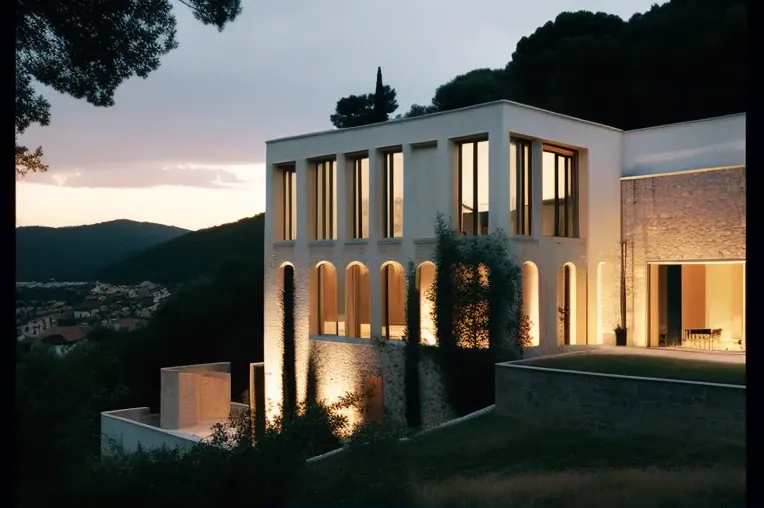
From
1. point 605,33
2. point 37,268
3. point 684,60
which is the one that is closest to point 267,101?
point 37,268

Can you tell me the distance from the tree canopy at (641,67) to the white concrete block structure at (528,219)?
12.4m

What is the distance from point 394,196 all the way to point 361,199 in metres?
1.20

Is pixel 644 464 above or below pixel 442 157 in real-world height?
below

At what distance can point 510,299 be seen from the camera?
627 inches

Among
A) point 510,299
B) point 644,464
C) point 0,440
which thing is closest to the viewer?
point 0,440

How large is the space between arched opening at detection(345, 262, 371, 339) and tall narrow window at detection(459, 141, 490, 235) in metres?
3.47

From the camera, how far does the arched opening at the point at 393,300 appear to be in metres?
18.4

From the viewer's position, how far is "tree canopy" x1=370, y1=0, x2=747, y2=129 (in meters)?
29.1

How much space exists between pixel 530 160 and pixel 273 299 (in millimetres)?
8133

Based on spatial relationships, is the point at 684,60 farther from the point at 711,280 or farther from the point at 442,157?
the point at 442,157

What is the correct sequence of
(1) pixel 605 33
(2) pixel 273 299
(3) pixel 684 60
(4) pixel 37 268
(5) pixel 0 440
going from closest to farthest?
(5) pixel 0 440 → (4) pixel 37 268 → (2) pixel 273 299 → (3) pixel 684 60 → (1) pixel 605 33

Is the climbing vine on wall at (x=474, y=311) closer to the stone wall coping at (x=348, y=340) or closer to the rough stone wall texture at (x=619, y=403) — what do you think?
the stone wall coping at (x=348, y=340)

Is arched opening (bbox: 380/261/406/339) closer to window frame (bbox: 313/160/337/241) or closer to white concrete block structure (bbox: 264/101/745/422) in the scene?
white concrete block structure (bbox: 264/101/745/422)

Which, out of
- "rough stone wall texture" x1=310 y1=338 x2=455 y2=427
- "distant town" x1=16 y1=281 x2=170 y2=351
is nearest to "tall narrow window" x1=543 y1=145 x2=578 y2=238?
"rough stone wall texture" x1=310 y1=338 x2=455 y2=427
